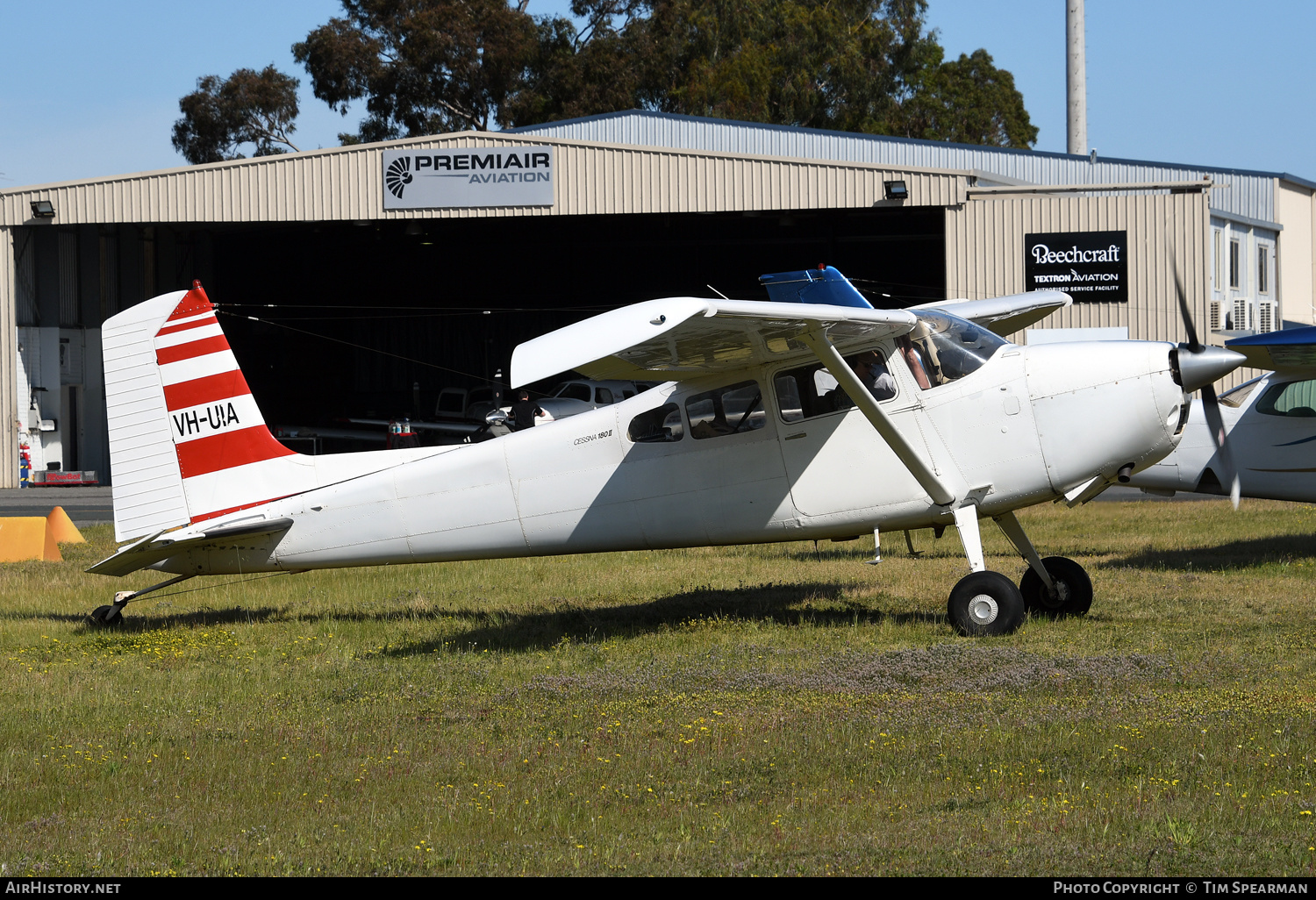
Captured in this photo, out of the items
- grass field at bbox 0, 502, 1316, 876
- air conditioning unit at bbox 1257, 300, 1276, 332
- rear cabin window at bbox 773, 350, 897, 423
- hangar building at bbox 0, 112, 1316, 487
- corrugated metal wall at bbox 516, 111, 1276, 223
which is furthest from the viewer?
corrugated metal wall at bbox 516, 111, 1276, 223

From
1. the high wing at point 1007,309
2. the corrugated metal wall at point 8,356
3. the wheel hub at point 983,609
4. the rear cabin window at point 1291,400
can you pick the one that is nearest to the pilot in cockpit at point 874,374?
the wheel hub at point 983,609

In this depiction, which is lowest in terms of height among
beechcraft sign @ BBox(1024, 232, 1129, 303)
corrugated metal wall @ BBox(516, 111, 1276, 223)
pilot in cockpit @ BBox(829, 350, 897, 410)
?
pilot in cockpit @ BBox(829, 350, 897, 410)

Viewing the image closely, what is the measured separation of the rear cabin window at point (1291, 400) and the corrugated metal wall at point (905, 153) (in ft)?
84.5

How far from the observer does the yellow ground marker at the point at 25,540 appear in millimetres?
17641

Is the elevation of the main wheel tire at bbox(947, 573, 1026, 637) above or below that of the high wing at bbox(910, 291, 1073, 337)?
below

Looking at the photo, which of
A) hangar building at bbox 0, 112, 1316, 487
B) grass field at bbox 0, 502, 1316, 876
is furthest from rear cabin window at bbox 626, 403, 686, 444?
hangar building at bbox 0, 112, 1316, 487

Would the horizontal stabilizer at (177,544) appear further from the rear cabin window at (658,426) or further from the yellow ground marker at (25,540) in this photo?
the yellow ground marker at (25,540)

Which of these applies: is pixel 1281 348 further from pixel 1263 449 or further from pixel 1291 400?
pixel 1263 449

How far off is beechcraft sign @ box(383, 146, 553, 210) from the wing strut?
21586 millimetres

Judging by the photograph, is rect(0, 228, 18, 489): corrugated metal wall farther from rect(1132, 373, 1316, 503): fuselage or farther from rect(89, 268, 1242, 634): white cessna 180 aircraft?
rect(1132, 373, 1316, 503): fuselage

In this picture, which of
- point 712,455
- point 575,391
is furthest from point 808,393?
point 575,391

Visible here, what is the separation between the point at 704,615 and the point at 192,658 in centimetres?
436

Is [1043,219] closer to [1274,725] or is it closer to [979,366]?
[979,366]

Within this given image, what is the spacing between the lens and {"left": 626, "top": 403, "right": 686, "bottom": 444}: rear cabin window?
10.5 m
